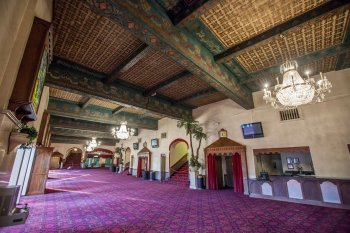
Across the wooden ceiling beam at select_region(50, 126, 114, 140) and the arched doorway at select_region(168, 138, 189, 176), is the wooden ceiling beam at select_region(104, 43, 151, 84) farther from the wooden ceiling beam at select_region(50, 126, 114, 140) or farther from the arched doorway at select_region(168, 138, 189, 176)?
the wooden ceiling beam at select_region(50, 126, 114, 140)

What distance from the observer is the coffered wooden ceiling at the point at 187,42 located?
2941 millimetres

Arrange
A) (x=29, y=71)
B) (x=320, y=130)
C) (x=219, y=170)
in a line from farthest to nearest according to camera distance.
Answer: (x=219, y=170) → (x=320, y=130) → (x=29, y=71)

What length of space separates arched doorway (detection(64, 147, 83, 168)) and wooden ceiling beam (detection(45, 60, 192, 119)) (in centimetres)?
2203

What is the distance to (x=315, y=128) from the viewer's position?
5723mm

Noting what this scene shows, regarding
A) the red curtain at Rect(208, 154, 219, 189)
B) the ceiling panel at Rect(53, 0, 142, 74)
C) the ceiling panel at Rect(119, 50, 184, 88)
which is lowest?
the red curtain at Rect(208, 154, 219, 189)

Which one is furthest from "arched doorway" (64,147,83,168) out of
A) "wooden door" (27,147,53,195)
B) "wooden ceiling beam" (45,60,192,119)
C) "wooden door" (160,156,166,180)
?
"wooden ceiling beam" (45,60,192,119)

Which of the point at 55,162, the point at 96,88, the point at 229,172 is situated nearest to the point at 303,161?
the point at 229,172

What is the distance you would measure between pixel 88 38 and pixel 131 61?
1119 mm

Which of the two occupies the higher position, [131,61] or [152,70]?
[152,70]

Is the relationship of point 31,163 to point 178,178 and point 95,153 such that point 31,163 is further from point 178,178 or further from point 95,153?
point 95,153

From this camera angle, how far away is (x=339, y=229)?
3.21m

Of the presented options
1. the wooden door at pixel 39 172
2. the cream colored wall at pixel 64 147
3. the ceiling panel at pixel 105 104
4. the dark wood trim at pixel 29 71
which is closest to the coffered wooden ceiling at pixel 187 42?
the dark wood trim at pixel 29 71

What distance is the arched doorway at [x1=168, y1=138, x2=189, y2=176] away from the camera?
11.3 metres

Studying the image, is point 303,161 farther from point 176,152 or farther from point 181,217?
point 176,152
